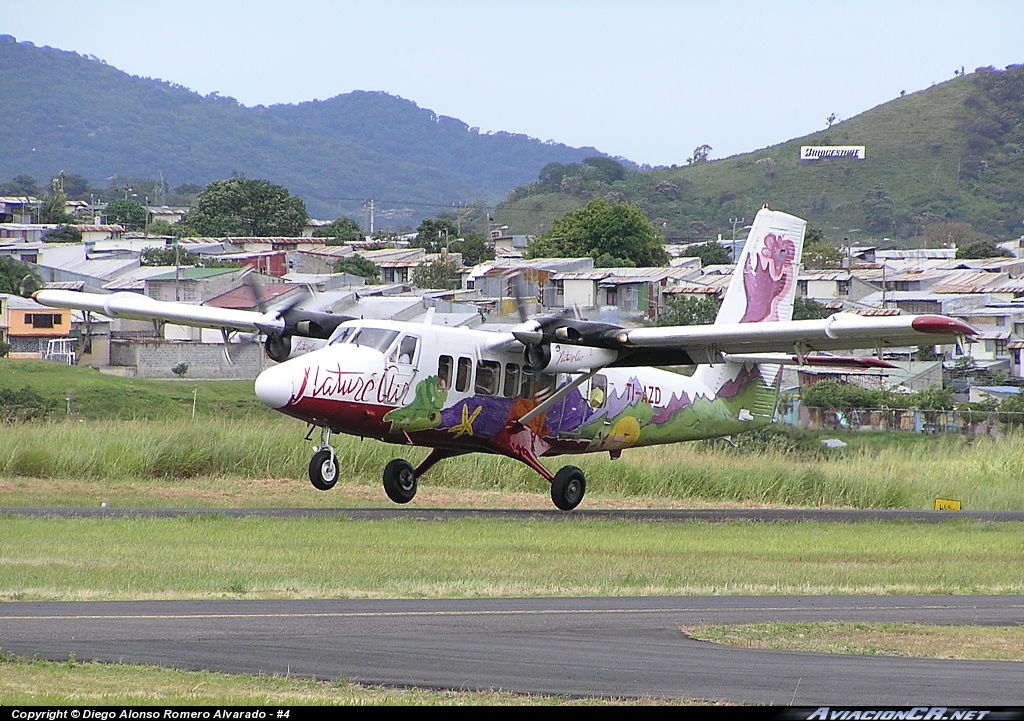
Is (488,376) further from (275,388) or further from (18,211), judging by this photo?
(18,211)

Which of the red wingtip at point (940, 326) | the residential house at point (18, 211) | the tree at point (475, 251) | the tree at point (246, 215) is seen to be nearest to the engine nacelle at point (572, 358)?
the red wingtip at point (940, 326)

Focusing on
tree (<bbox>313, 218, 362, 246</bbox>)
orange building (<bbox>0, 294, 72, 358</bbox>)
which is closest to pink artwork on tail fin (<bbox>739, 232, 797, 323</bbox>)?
orange building (<bbox>0, 294, 72, 358</bbox>)

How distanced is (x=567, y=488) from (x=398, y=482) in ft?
10.6

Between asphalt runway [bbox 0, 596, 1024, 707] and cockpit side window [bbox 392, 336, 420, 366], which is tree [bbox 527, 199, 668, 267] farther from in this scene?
asphalt runway [bbox 0, 596, 1024, 707]

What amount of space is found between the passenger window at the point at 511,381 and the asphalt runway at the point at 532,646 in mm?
11322

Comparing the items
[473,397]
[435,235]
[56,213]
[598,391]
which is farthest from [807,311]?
[56,213]

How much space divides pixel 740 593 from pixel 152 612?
6.31 metres

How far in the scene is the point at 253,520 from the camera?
21.4m

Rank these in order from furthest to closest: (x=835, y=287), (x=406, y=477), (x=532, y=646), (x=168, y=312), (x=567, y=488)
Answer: (x=835, y=287)
(x=168, y=312)
(x=567, y=488)
(x=406, y=477)
(x=532, y=646)

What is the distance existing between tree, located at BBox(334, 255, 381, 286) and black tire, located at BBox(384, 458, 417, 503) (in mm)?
83455

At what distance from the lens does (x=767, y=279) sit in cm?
2942

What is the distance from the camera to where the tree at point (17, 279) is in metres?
94.1

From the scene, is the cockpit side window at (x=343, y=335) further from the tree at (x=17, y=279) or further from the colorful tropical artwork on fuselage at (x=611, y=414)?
the tree at (x=17, y=279)

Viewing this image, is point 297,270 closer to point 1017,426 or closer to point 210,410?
point 210,410
